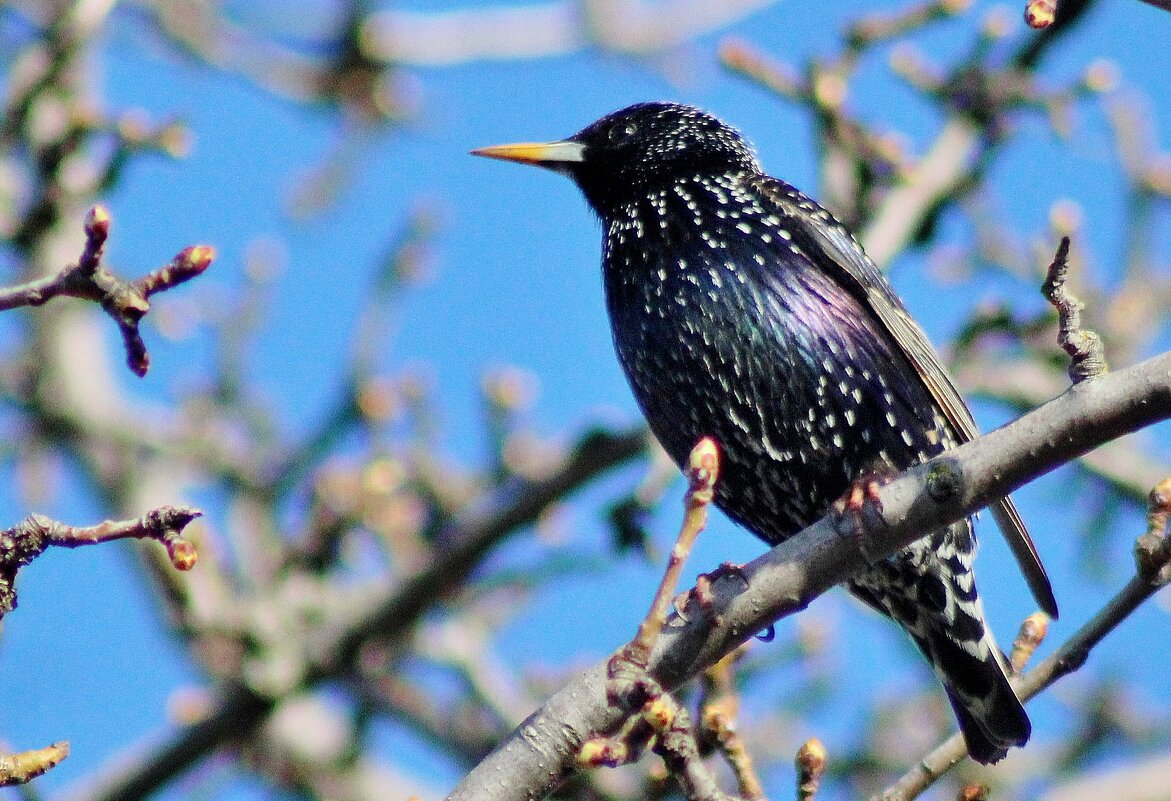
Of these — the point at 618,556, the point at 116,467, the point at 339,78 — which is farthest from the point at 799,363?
the point at 339,78

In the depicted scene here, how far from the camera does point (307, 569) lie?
16.6ft

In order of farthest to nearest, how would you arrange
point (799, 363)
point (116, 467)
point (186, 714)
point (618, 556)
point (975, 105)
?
point (116, 467) → point (975, 105) → point (186, 714) → point (618, 556) → point (799, 363)

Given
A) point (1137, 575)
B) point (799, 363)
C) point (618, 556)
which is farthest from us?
point (618, 556)

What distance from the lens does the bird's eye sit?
15.6ft

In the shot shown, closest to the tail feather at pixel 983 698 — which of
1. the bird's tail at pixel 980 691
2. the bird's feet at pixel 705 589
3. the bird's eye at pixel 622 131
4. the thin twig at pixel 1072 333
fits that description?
the bird's tail at pixel 980 691

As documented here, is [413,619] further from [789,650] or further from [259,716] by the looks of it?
[789,650]

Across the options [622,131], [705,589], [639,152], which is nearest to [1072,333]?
[705,589]

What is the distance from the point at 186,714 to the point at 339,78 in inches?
120

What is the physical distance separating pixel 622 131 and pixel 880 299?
3.84 ft

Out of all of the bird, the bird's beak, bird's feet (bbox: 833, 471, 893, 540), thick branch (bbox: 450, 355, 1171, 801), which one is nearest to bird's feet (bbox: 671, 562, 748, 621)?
thick branch (bbox: 450, 355, 1171, 801)

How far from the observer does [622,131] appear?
4797 millimetres

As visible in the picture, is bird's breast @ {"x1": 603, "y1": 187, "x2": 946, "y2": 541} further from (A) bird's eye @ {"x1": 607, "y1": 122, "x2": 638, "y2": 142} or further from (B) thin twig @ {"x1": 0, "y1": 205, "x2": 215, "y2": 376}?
(B) thin twig @ {"x1": 0, "y1": 205, "x2": 215, "y2": 376}

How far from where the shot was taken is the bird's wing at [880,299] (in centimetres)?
364

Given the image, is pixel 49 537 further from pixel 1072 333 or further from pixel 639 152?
pixel 639 152
